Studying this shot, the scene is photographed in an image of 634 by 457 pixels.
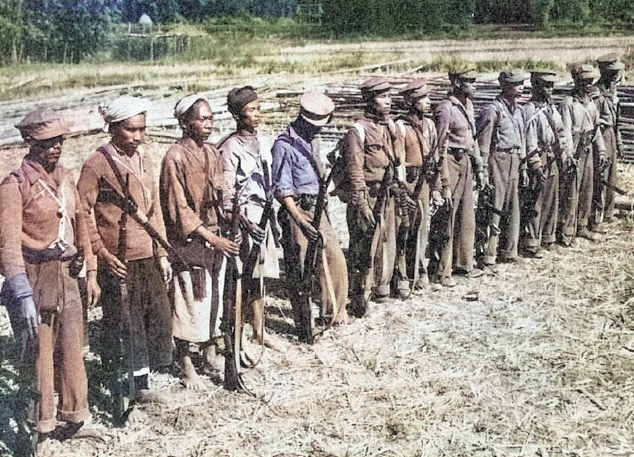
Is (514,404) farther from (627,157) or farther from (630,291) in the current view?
(627,157)

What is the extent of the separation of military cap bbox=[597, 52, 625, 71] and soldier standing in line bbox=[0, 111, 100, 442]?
391 centimetres

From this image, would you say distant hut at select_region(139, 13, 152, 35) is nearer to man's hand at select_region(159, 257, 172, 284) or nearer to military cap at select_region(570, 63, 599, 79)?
man's hand at select_region(159, 257, 172, 284)

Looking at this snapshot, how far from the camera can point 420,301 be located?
504 cm

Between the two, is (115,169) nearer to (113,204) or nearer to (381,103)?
(113,204)

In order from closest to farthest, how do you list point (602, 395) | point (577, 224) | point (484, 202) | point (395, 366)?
point (602, 395)
point (395, 366)
point (484, 202)
point (577, 224)

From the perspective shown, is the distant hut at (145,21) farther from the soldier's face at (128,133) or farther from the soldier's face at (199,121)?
the soldier's face at (128,133)

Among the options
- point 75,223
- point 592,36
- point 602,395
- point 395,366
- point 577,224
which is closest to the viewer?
point 75,223

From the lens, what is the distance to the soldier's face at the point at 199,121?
3541mm

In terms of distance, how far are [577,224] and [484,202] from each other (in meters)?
1.13

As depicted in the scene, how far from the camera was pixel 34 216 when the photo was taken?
9.64 ft

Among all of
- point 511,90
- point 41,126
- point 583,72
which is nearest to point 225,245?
point 41,126

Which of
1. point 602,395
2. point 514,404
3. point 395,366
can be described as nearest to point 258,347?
point 395,366

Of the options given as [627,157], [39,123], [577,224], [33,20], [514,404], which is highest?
[33,20]

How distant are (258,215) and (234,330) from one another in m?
0.68
